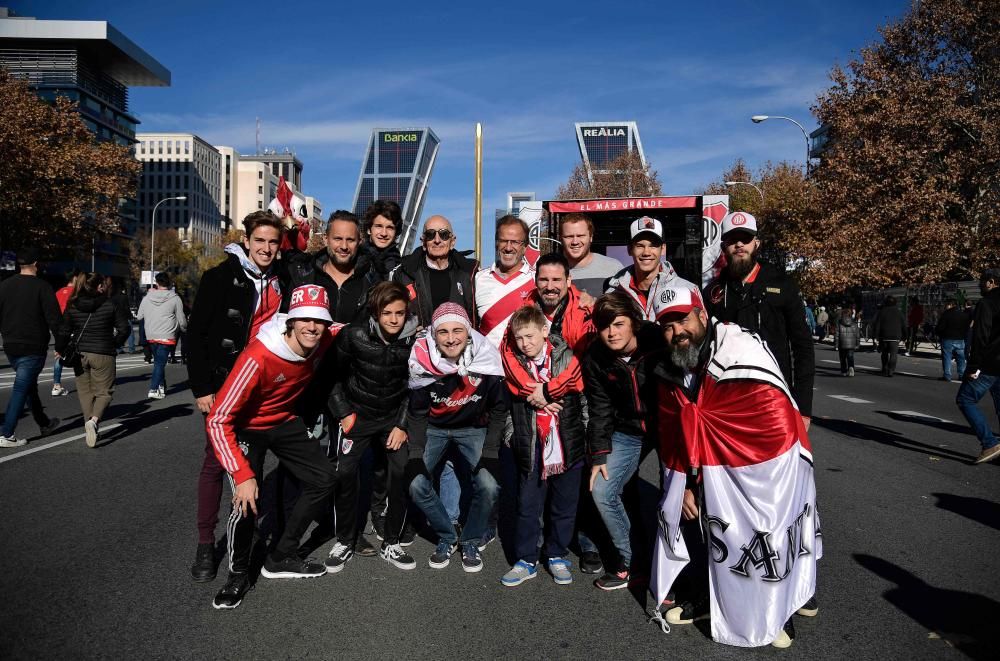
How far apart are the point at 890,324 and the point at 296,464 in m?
16.4

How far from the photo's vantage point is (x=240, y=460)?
3756 millimetres

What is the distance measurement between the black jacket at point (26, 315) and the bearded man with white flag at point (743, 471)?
7.36m

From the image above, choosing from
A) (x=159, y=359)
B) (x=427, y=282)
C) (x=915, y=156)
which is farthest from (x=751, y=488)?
(x=915, y=156)

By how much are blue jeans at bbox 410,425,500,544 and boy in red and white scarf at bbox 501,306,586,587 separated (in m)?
Result: 0.31

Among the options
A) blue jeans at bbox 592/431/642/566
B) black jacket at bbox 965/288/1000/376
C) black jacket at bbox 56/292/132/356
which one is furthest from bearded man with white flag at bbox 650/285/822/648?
black jacket at bbox 56/292/132/356

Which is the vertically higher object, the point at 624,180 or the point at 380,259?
the point at 624,180

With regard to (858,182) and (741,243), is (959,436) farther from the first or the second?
(858,182)

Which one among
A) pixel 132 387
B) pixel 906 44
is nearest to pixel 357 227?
pixel 132 387

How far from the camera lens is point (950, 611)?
3.69 m

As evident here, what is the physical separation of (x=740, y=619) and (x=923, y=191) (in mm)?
24892

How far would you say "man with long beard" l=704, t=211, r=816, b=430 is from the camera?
4164 millimetres

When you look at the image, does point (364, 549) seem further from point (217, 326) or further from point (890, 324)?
point (890, 324)

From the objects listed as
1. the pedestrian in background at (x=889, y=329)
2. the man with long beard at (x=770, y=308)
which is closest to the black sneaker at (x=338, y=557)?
the man with long beard at (x=770, y=308)

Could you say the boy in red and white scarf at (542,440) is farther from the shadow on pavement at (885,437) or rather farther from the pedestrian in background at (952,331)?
the pedestrian in background at (952,331)
